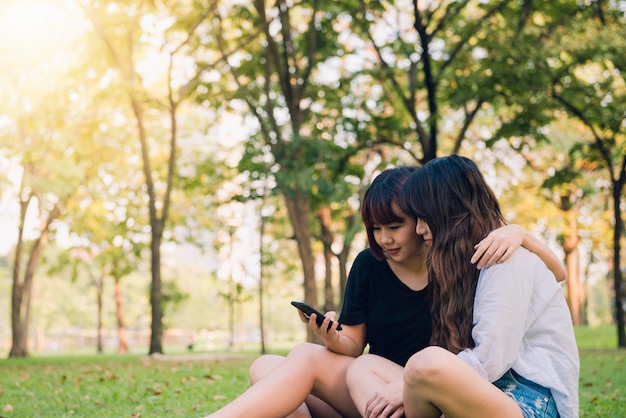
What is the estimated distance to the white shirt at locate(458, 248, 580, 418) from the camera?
2.85 meters

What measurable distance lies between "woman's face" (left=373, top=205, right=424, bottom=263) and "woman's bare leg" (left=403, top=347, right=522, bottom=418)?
0.83 metres

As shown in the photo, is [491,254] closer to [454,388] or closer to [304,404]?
[454,388]

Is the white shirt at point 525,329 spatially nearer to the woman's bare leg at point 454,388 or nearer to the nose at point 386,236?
the woman's bare leg at point 454,388

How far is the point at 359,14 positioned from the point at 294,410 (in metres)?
10.8

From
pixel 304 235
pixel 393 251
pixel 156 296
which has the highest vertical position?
pixel 304 235

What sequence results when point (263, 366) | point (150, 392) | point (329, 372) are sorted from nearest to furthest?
1. point (329, 372)
2. point (263, 366)
3. point (150, 392)

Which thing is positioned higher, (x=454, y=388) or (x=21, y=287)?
(x=21, y=287)

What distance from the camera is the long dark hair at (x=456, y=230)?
3064 millimetres

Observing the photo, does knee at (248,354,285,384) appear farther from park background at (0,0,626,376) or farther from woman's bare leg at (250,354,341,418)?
park background at (0,0,626,376)

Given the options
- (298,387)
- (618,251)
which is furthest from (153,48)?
(298,387)

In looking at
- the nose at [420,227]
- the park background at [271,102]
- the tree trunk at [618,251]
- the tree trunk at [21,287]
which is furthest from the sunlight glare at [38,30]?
the nose at [420,227]

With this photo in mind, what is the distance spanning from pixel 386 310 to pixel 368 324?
0.16 meters

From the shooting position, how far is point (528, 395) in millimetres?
2947

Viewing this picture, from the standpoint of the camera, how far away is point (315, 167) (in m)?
13.3
